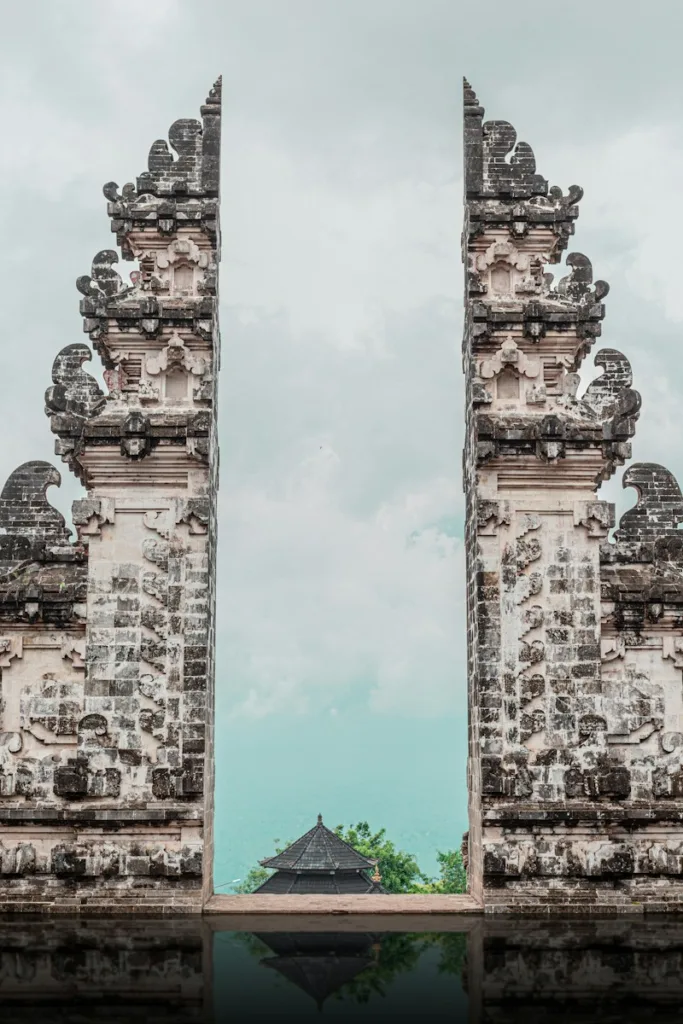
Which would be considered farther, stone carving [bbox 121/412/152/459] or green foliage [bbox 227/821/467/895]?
green foliage [bbox 227/821/467/895]

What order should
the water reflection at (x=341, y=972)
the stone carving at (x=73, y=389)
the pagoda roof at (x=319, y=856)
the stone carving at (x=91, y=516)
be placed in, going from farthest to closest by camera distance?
1. the pagoda roof at (x=319, y=856)
2. the stone carving at (x=73, y=389)
3. the stone carving at (x=91, y=516)
4. the water reflection at (x=341, y=972)

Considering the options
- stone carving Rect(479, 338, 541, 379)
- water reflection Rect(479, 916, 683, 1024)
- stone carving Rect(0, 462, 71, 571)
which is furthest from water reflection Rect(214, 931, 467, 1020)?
stone carving Rect(479, 338, 541, 379)

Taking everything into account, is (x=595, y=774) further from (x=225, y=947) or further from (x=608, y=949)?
(x=225, y=947)

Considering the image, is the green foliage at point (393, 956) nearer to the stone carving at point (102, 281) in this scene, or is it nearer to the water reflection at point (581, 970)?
the water reflection at point (581, 970)

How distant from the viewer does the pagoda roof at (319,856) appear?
22.1 meters

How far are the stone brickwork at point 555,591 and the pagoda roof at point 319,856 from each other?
929cm

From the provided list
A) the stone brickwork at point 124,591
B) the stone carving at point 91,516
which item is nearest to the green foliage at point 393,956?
the stone brickwork at point 124,591

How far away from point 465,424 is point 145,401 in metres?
4.22

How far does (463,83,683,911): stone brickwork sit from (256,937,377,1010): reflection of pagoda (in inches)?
94.3

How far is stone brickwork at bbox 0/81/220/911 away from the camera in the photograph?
1249 cm

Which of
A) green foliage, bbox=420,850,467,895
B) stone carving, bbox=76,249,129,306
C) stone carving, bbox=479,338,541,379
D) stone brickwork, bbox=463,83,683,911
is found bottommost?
green foliage, bbox=420,850,467,895

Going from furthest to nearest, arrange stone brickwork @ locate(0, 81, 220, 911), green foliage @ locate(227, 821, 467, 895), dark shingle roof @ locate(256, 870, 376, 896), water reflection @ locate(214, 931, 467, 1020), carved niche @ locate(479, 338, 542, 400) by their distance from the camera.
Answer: green foliage @ locate(227, 821, 467, 895)
dark shingle roof @ locate(256, 870, 376, 896)
carved niche @ locate(479, 338, 542, 400)
stone brickwork @ locate(0, 81, 220, 911)
water reflection @ locate(214, 931, 467, 1020)

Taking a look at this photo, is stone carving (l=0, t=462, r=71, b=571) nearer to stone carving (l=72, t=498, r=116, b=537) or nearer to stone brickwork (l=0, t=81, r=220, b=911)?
stone brickwork (l=0, t=81, r=220, b=911)

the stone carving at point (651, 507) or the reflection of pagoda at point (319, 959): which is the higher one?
the stone carving at point (651, 507)
